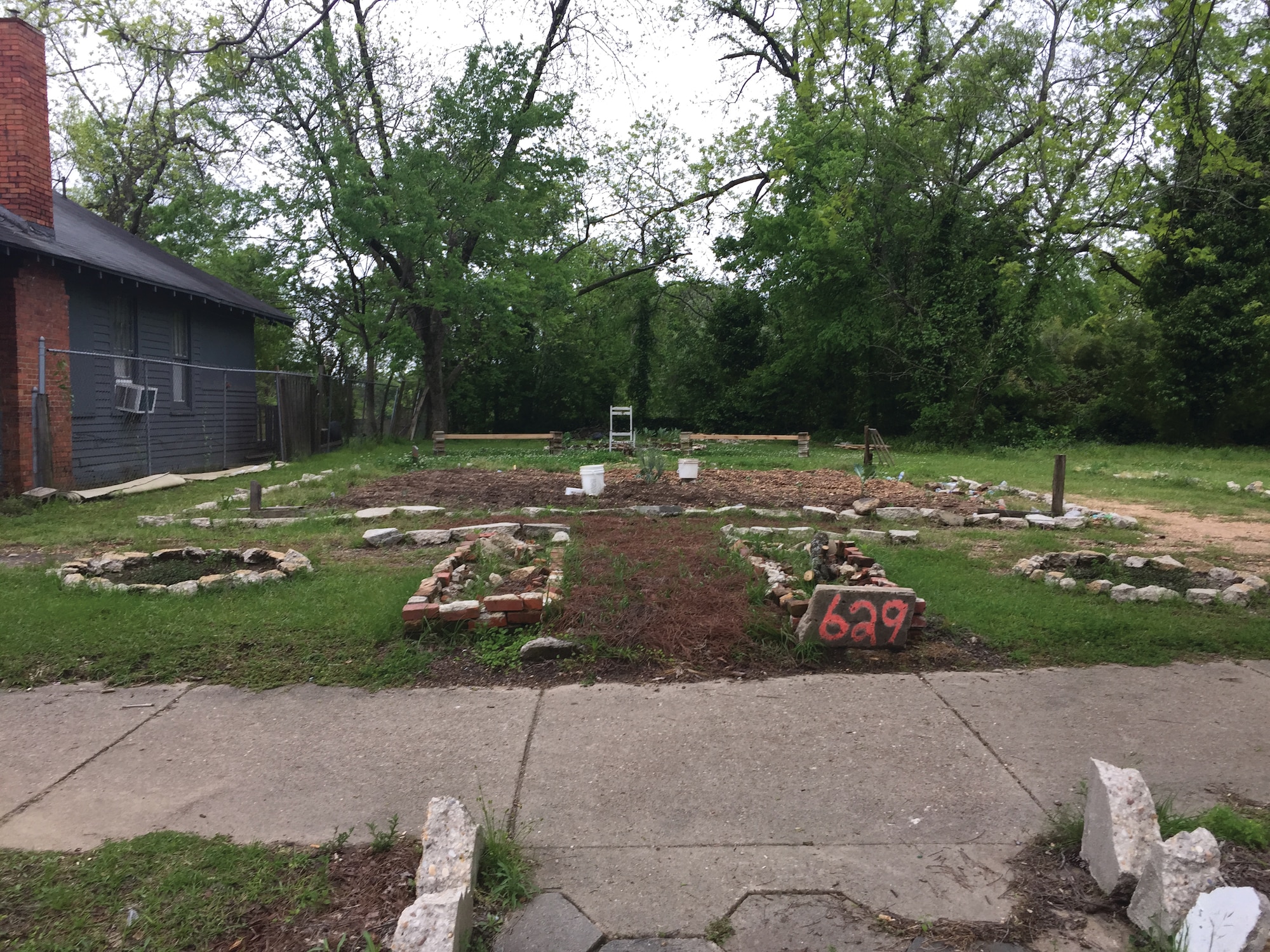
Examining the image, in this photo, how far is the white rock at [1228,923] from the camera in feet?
6.57

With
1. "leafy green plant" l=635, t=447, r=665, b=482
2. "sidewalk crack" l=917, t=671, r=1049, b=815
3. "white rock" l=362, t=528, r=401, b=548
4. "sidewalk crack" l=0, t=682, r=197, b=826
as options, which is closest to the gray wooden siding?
"white rock" l=362, t=528, r=401, b=548

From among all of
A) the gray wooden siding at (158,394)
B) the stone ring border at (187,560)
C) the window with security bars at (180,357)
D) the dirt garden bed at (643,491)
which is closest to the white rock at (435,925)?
the stone ring border at (187,560)

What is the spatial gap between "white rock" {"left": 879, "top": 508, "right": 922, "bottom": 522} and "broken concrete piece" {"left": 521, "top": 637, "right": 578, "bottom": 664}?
5.73m

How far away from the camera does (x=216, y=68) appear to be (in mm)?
5883

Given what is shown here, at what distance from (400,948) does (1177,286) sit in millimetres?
24421

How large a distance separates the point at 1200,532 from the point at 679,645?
7120mm

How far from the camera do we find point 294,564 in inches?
248

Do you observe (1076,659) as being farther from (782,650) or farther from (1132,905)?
(1132,905)

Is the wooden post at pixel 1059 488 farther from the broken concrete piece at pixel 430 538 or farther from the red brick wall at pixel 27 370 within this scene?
the red brick wall at pixel 27 370

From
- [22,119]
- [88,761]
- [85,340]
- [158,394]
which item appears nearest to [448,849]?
[88,761]

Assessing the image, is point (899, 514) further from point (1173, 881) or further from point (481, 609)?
point (1173, 881)

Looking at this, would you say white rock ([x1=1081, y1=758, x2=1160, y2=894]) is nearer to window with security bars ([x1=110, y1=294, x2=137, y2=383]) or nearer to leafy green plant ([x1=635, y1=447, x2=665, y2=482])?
leafy green plant ([x1=635, y1=447, x2=665, y2=482])

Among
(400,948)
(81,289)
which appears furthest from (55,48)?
(400,948)

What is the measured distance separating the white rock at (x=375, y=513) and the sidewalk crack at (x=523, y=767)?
567 centimetres
